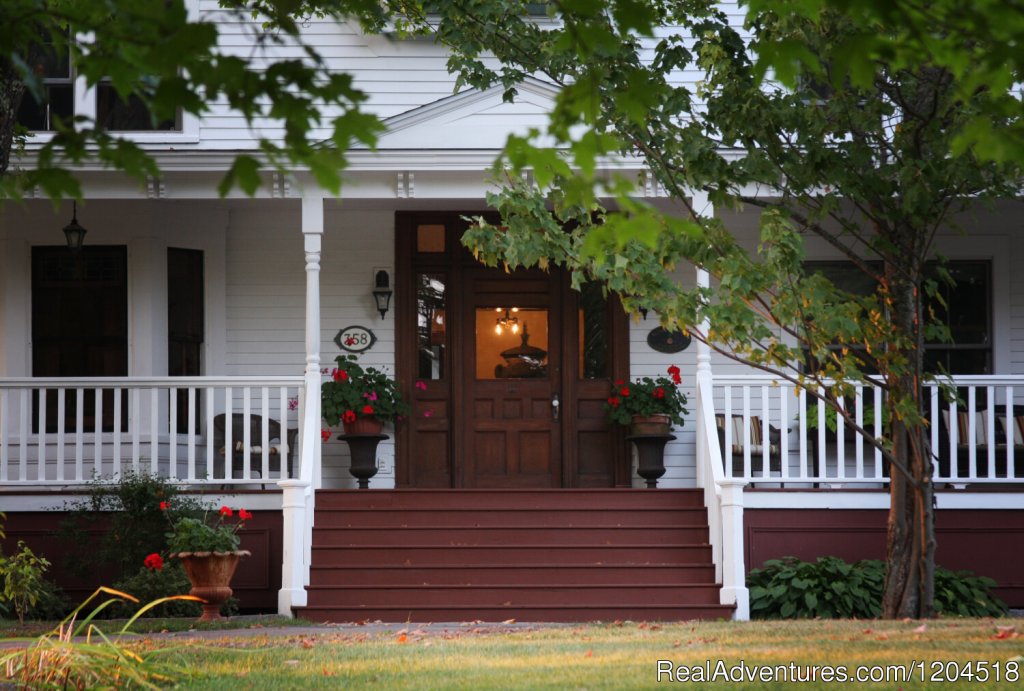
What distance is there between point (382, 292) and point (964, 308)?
590 centimetres

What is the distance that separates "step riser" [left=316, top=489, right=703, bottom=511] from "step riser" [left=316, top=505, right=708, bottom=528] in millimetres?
54

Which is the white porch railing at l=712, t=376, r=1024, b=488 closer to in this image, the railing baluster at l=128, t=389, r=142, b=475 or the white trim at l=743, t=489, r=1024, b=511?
the white trim at l=743, t=489, r=1024, b=511

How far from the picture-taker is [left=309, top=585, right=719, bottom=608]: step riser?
10320 mm

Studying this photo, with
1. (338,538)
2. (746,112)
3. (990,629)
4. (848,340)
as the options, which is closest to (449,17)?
(746,112)

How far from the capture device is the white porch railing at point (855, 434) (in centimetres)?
1128

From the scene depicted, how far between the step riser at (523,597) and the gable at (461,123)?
400 centimetres

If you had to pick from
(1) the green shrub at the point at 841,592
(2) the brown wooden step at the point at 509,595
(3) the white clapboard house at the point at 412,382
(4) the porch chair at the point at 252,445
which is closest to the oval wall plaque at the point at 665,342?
(3) the white clapboard house at the point at 412,382

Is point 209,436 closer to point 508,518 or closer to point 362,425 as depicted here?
point 362,425

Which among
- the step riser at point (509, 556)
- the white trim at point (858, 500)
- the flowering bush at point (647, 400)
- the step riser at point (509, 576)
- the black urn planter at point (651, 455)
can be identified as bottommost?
the step riser at point (509, 576)

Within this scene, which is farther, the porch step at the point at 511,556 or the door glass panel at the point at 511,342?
the door glass panel at the point at 511,342

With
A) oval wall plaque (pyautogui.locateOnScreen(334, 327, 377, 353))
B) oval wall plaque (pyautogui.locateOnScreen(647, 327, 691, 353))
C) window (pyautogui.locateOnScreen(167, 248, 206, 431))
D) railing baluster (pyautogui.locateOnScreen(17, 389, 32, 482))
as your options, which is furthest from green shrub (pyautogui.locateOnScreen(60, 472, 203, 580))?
oval wall plaque (pyautogui.locateOnScreen(647, 327, 691, 353))

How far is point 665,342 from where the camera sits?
13477 mm

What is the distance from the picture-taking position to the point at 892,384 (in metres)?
8.63

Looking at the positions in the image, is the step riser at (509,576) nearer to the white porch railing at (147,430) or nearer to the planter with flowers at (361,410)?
the white porch railing at (147,430)
